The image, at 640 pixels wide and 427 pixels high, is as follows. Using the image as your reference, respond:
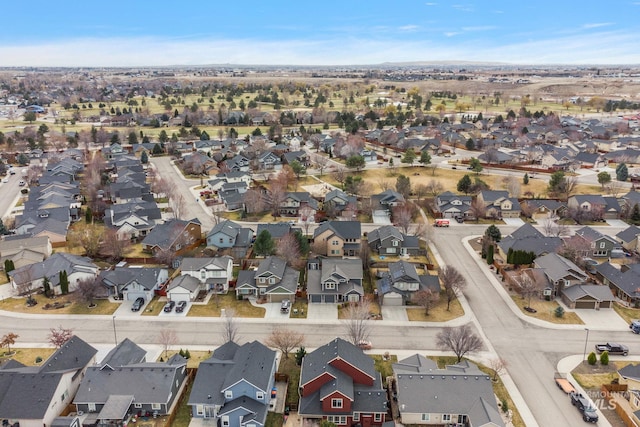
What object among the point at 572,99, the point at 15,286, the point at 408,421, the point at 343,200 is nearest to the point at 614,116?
the point at 572,99

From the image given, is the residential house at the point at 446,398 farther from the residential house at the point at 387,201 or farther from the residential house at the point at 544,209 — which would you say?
the residential house at the point at 544,209

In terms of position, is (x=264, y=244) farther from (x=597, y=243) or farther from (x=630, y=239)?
(x=630, y=239)

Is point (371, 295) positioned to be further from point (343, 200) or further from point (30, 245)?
point (30, 245)

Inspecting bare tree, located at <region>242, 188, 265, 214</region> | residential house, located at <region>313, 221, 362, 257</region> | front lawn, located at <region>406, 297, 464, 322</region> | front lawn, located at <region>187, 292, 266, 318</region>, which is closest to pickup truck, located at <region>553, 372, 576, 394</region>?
front lawn, located at <region>406, 297, 464, 322</region>

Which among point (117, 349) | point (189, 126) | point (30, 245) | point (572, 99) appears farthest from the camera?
point (572, 99)

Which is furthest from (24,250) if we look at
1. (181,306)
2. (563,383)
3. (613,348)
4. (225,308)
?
(613,348)

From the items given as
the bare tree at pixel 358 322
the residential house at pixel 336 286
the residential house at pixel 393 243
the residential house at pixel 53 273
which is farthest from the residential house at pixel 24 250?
the residential house at pixel 393 243

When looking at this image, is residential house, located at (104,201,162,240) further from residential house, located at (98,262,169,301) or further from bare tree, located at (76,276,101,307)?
bare tree, located at (76,276,101,307)
